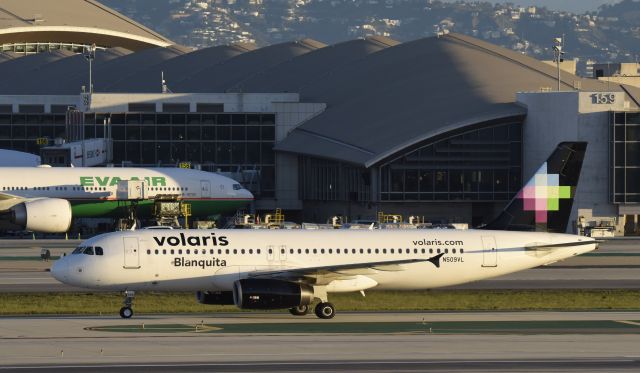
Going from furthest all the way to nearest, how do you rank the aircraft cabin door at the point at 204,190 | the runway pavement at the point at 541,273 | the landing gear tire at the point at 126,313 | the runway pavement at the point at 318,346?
the aircraft cabin door at the point at 204,190
the runway pavement at the point at 541,273
the landing gear tire at the point at 126,313
the runway pavement at the point at 318,346

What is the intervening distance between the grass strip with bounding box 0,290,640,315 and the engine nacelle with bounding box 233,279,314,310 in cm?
426

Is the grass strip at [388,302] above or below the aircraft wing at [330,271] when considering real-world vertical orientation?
below

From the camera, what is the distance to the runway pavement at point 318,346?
133ft

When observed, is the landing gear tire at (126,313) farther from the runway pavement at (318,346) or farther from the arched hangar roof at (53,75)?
the arched hangar roof at (53,75)

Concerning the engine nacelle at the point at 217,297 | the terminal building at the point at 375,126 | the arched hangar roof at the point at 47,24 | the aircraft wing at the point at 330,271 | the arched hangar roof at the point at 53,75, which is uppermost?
the arched hangar roof at the point at 47,24

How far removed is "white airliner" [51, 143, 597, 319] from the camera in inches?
2101

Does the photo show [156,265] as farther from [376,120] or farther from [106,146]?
[106,146]

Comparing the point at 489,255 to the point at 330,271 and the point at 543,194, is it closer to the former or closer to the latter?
the point at 543,194

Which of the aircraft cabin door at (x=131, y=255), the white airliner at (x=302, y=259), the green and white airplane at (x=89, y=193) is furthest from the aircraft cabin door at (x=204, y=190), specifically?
the aircraft cabin door at (x=131, y=255)

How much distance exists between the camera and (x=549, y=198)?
59.8 m

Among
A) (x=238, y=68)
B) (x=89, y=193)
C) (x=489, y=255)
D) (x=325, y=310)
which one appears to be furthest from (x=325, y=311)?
(x=238, y=68)

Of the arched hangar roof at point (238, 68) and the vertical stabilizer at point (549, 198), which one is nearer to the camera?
the vertical stabilizer at point (549, 198)

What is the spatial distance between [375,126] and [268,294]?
68313 mm

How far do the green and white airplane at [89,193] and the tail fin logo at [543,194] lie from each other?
1795 inches
